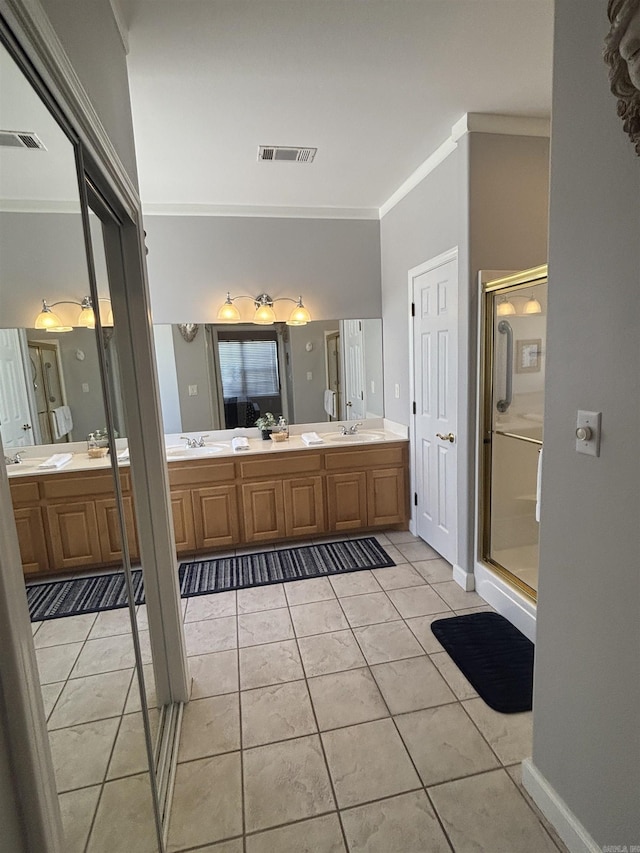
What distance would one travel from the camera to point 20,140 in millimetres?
832

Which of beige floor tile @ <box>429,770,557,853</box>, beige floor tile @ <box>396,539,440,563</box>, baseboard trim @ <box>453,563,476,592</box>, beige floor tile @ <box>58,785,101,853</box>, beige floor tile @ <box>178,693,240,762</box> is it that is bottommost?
beige floor tile @ <box>429,770,557,853</box>

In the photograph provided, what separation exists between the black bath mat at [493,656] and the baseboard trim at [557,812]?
347 millimetres

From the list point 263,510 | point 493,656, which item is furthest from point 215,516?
point 493,656

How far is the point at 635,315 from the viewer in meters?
1.00

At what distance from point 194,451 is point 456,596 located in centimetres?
223

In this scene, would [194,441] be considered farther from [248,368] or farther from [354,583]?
[354,583]

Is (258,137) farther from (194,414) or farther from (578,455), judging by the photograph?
(578,455)

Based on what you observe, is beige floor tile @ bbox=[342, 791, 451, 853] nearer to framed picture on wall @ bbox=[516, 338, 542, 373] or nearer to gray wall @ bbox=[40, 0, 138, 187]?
framed picture on wall @ bbox=[516, 338, 542, 373]

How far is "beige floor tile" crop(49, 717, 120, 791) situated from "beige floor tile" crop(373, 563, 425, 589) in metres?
2.02

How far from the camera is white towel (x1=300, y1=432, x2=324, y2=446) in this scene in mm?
3540

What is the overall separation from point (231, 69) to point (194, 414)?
2431 mm

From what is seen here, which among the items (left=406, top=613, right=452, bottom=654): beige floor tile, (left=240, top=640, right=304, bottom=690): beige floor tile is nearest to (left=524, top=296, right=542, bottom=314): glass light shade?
(left=406, top=613, right=452, bottom=654): beige floor tile

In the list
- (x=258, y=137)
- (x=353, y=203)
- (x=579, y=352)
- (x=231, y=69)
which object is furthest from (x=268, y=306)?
(x=579, y=352)

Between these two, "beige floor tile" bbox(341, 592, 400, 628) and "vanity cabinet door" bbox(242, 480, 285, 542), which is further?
"vanity cabinet door" bbox(242, 480, 285, 542)
